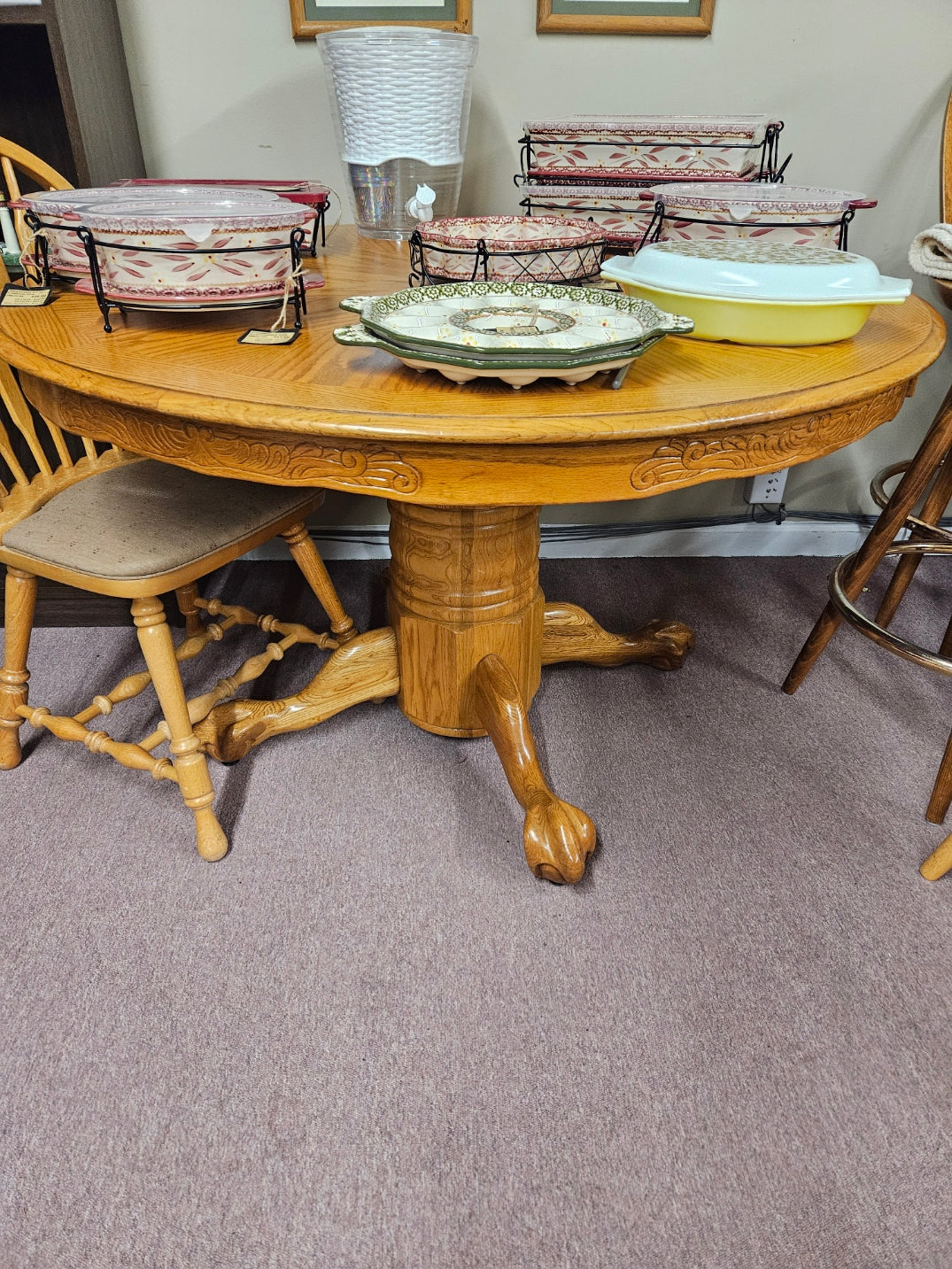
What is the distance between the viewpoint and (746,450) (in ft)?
3.02

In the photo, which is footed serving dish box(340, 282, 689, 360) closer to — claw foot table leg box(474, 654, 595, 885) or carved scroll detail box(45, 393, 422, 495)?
carved scroll detail box(45, 393, 422, 495)

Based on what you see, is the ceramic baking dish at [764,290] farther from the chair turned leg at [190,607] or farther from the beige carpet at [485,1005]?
the chair turned leg at [190,607]

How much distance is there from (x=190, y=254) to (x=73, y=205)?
29cm

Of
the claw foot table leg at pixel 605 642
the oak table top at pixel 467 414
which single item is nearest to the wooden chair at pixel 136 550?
the oak table top at pixel 467 414

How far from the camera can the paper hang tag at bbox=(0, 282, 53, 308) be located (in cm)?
123

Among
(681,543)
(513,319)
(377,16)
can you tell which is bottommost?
(681,543)

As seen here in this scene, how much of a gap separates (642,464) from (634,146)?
2.95 feet

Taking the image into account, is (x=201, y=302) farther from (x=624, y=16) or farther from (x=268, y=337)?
(x=624, y=16)

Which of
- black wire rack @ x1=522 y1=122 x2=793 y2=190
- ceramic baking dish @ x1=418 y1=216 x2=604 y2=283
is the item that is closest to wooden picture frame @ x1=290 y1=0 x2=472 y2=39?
black wire rack @ x1=522 y1=122 x2=793 y2=190

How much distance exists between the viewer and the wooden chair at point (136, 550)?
1.21 meters

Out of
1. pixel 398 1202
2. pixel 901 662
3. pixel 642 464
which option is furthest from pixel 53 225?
pixel 901 662

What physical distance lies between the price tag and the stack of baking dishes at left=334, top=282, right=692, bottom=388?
0.10m

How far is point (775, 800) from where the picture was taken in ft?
4.88

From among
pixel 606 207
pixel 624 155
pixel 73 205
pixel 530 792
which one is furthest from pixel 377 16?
pixel 530 792
